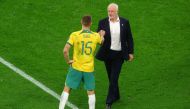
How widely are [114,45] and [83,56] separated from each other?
1.19 metres

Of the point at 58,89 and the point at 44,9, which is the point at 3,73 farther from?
the point at 44,9

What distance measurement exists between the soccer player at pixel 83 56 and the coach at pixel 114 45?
0.50 m

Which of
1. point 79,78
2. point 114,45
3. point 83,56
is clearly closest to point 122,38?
point 114,45

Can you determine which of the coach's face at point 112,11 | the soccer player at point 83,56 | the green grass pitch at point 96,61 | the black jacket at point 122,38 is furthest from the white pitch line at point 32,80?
the coach's face at point 112,11

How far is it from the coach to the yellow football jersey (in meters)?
0.87

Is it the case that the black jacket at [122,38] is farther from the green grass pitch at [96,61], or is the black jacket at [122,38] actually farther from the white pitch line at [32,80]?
the white pitch line at [32,80]

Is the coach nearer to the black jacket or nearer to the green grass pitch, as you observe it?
the black jacket

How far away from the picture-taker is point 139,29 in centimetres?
1973

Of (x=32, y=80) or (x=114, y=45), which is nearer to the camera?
(x=114, y=45)

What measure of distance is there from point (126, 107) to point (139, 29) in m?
5.11

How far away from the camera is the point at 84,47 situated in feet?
45.1

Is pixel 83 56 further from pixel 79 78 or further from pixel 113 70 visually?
pixel 113 70

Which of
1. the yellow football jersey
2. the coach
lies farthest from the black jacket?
the yellow football jersey

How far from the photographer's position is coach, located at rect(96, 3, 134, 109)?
14.7 meters
